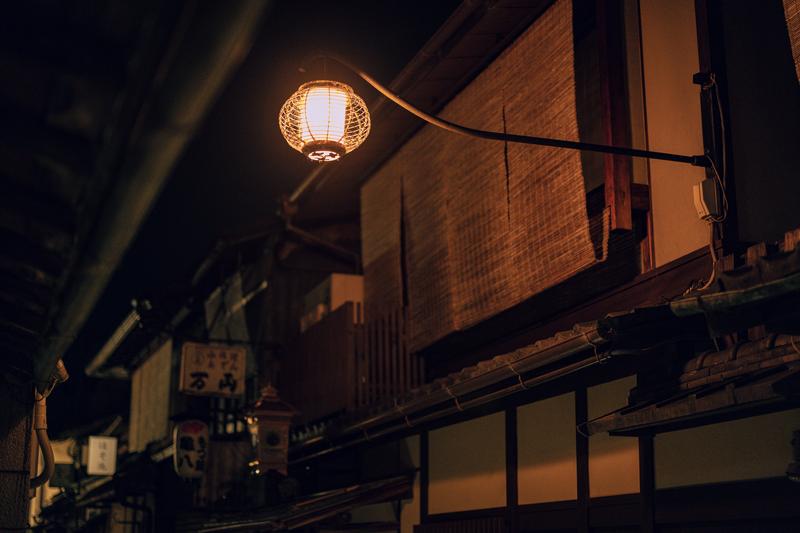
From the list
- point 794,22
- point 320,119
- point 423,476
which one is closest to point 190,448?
point 423,476

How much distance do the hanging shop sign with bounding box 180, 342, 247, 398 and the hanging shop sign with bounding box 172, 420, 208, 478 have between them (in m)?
1.26

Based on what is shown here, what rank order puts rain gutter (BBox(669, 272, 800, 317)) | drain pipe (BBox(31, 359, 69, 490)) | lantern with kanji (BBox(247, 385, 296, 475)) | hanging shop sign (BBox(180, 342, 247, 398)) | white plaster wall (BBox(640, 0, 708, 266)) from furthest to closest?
hanging shop sign (BBox(180, 342, 247, 398)) < lantern with kanji (BBox(247, 385, 296, 475)) < white plaster wall (BBox(640, 0, 708, 266)) < drain pipe (BBox(31, 359, 69, 490)) < rain gutter (BBox(669, 272, 800, 317))

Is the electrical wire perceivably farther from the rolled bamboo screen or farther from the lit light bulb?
the lit light bulb

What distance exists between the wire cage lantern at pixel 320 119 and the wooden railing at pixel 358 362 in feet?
19.1

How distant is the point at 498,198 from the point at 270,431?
22.5ft

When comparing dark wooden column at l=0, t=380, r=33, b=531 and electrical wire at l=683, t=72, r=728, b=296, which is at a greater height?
electrical wire at l=683, t=72, r=728, b=296

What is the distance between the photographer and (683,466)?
9.91 meters

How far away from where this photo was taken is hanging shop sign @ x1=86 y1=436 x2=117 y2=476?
3562 centimetres

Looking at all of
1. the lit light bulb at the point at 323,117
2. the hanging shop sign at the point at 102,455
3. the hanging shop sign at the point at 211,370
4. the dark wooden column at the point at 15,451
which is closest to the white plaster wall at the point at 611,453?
the lit light bulb at the point at 323,117

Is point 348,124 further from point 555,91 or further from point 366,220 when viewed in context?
point 366,220

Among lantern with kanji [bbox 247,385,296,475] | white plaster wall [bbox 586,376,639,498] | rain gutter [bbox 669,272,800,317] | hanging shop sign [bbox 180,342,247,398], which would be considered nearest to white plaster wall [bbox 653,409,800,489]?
white plaster wall [bbox 586,376,639,498]

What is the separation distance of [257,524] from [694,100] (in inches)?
405

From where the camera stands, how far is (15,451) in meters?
9.88

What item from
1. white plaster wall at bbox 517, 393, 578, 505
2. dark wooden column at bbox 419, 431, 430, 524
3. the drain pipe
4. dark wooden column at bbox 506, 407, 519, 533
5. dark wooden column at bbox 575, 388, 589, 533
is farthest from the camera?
dark wooden column at bbox 419, 431, 430, 524
